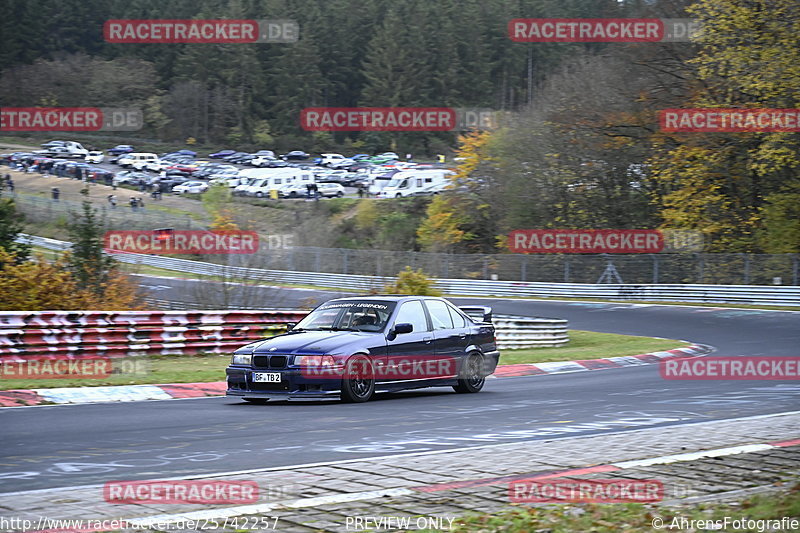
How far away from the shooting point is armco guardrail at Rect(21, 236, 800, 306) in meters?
41.8

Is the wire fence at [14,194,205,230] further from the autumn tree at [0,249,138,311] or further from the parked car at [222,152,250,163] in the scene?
the autumn tree at [0,249,138,311]

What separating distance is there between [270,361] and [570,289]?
35962 mm

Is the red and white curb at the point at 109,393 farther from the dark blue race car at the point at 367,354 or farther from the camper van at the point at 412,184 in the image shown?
the camper van at the point at 412,184

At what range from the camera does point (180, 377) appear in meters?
16.0

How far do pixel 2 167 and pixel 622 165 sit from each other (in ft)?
158

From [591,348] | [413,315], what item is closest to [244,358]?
[413,315]

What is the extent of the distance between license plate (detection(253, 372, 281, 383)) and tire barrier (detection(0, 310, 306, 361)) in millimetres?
6208

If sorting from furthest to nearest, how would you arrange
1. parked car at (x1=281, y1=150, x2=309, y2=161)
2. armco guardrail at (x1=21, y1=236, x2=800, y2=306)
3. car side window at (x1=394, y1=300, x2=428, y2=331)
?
parked car at (x1=281, y1=150, x2=309, y2=161)
armco guardrail at (x1=21, y1=236, x2=800, y2=306)
car side window at (x1=394, y1=300, x2=428, y2=331)

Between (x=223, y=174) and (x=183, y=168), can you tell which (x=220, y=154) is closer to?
(x=183, y=168)

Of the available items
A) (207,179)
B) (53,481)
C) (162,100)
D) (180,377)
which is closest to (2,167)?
(207,179)

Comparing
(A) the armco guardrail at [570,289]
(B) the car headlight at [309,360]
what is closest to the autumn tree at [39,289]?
(B) the car headlight at [309,360]

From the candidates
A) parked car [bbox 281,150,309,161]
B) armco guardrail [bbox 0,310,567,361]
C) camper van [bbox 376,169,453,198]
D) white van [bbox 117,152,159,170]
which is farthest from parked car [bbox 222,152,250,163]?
armco guardrail [bbox 0,310,567,361]

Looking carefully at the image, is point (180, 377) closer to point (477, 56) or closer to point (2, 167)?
point (2, 167)

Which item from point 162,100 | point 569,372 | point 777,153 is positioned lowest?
point 569,372
